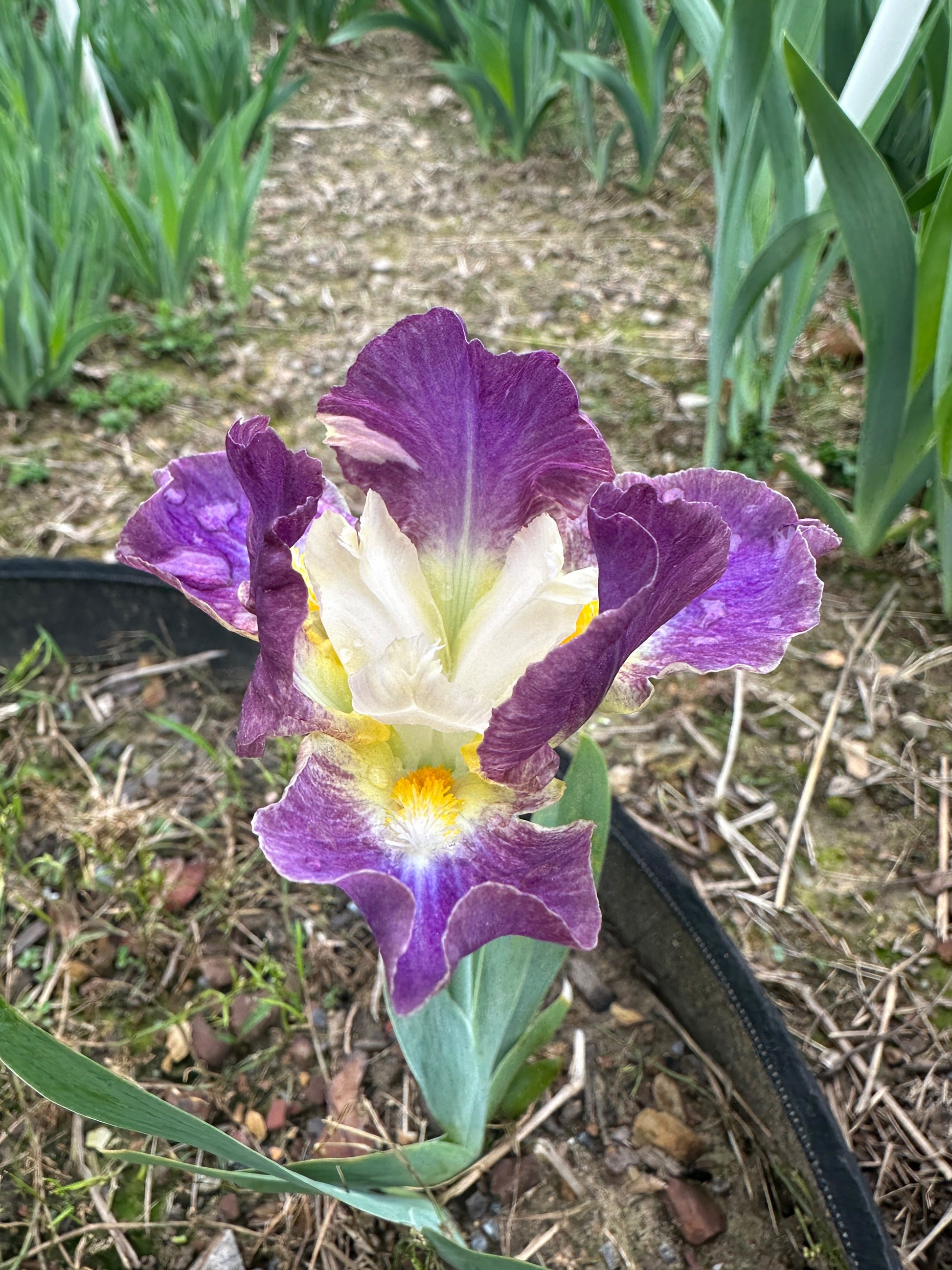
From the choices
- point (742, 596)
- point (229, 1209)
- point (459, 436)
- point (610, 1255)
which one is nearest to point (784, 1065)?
point (610, 1255)

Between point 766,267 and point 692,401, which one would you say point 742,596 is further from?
point 692,401

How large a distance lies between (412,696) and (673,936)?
660 millimetres

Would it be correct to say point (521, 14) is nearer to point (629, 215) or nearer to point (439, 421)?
point (629, 215)

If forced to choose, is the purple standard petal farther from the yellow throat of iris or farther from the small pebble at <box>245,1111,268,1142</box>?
the small pebble at <box>245,1111,268,1142</box>

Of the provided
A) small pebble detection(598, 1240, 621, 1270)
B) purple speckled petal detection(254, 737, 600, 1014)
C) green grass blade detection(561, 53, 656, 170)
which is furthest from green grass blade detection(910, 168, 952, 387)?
green grass blade detection(561, 53, 656, 170)

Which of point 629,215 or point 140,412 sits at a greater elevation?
point 629,215

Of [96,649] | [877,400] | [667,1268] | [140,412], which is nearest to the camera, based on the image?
[667,1268]

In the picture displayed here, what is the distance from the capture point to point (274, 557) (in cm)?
61

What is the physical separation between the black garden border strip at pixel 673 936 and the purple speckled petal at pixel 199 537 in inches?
25.9

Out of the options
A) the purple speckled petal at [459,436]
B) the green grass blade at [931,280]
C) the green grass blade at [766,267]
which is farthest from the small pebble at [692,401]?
the purple speckled petal at [459,436]

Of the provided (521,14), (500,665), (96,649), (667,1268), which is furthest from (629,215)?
(667,1268)

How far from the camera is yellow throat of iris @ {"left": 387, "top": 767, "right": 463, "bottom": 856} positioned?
2.21ft

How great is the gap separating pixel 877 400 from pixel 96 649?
5.06 feet

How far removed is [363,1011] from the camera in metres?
1.25
